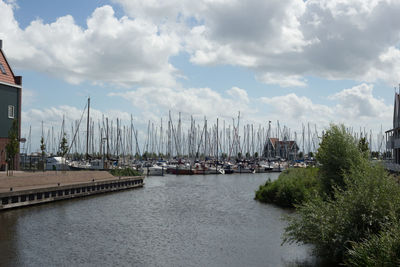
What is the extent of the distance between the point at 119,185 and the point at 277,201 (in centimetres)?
2565

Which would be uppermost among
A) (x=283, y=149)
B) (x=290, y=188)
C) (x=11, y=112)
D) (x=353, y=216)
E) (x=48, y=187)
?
(x=11, y=112)

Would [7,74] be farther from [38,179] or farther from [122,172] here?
[122,172]

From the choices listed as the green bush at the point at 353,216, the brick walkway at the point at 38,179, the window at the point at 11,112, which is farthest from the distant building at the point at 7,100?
the green bush at the point at 353,216

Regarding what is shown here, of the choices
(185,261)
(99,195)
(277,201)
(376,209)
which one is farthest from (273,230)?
(99,195)

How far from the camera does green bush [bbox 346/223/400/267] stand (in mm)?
13086

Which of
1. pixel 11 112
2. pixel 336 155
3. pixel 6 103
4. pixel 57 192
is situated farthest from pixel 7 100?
pixel 336 155

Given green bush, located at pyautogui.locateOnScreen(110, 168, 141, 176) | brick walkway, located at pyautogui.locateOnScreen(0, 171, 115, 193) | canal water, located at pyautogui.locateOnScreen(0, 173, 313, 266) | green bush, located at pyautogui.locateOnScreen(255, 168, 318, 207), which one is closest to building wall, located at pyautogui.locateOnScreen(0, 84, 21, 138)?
brick walkway, located at pyautogui.locateOnScreen(0, 171, 115, 193)

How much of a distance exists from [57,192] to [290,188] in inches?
909

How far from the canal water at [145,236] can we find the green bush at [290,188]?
72.2 inches

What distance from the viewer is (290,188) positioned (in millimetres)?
42219

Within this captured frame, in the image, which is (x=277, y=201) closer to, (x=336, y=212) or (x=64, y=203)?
(x=64, y=203)

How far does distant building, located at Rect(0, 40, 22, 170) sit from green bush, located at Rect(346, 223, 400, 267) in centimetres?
4103

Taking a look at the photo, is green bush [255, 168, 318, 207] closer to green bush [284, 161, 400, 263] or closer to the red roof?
green bush [284, 161, 400, 263]

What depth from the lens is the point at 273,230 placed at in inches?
1120
